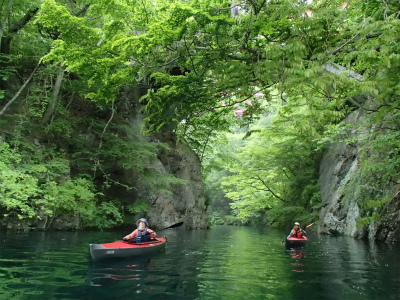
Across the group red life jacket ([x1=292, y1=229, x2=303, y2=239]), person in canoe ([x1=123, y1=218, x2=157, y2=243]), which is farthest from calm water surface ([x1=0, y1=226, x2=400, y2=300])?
red life jacket ([x1=292, y1=229, x2=303, y2=239])

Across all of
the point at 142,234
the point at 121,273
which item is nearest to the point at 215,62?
the point at 121,273

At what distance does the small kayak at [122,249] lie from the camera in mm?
6930

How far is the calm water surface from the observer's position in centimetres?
464

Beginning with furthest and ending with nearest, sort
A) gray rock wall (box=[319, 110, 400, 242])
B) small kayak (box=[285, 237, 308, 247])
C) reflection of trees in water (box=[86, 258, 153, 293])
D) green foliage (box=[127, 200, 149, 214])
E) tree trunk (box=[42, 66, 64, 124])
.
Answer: green foliage (box=[127, 200, 149, 214])
tree trunk (box=[42, 66, 64, 124])
gray rock wall (box=[319, 110, 400, 242])
small kayak (box=[285, 237, 308, 247])
reflection of trees in water (box=[86, 258, 153, 293])

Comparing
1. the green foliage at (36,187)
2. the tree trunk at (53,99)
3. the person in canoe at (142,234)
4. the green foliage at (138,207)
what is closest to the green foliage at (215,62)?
the green foliage at (36,187)

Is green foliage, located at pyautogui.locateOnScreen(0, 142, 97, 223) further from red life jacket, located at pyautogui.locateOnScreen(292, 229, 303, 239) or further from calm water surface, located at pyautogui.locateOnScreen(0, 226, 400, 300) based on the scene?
red life jacket, located at pyautogui.locateOnScreen(292, 229, 303, 239)

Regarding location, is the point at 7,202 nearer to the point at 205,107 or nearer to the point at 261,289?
the point at 205,107

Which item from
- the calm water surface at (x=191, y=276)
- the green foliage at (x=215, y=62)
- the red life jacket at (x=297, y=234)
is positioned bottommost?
the calm water surface at (x=191, y=276)

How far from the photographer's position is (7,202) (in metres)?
10.1

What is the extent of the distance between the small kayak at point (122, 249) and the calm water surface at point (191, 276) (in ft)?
0.55

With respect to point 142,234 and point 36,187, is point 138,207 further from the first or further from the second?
point 142,234

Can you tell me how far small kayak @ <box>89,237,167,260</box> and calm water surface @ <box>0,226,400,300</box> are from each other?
0.55ft

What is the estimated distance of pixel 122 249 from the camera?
7457 mm

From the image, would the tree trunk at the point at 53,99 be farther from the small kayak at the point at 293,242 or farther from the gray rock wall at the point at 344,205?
the gray rock wall at the point at 344,205
